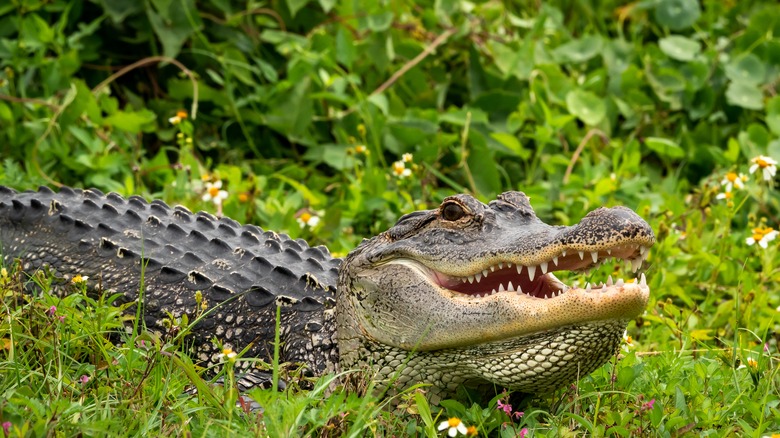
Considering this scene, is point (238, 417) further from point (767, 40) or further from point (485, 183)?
point (767, 40)

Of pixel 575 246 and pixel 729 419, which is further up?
pixel 575 246

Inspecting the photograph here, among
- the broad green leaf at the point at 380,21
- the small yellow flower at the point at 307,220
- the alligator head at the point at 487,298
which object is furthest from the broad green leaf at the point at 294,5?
the alligator head at the point at 487,298

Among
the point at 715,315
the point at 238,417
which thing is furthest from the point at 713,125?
the point at 238,417

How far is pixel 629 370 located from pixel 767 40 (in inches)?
171

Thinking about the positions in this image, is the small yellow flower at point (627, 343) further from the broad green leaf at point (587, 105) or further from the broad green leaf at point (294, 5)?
the broad green leaf at point (294, 5)

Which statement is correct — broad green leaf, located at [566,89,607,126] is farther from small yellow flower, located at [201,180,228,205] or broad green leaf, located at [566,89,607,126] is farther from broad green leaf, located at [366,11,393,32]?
small yellow flower, located at [201,180,228,205]

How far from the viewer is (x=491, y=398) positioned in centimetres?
354

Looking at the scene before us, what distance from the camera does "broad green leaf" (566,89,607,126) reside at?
6582 mm

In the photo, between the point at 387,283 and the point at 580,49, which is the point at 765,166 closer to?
the point at 387,283

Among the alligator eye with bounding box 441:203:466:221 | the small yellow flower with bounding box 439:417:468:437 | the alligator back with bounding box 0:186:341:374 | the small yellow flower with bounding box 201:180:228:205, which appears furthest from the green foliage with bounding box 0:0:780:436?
the small yellow flower with bounding box 439:417:468:437

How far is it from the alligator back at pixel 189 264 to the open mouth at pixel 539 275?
23.5 inches

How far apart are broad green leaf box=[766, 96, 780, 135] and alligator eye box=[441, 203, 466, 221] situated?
354 centimetres

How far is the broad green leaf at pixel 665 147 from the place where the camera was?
251 inches

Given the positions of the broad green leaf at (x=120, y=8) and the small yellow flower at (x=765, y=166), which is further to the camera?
the broad green leaf at (x=120, y=8)
